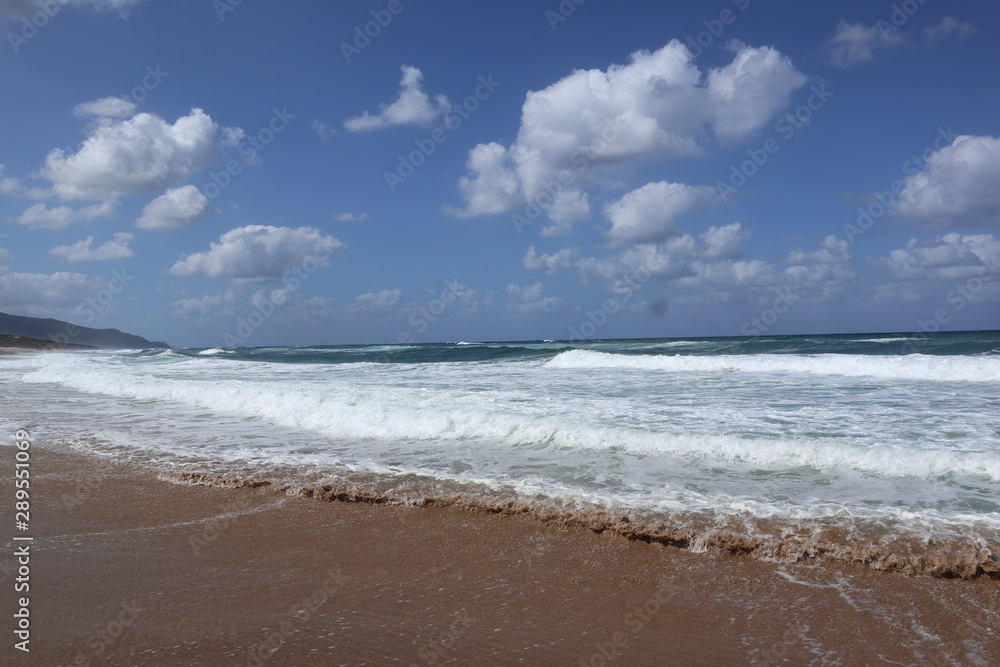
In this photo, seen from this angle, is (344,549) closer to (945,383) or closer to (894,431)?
(894,431)

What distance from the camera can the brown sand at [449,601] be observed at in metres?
2.52

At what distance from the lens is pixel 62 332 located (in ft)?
400

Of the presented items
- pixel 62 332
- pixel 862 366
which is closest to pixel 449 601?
pixel 862 366

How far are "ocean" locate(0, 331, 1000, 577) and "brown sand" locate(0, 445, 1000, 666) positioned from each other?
1.15 ft

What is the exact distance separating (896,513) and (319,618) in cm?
408

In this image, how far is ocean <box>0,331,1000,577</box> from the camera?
3885 mm

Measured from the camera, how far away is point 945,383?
13031 millimetres

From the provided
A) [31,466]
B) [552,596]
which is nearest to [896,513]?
[552,596]

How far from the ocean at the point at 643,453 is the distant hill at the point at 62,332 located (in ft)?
385

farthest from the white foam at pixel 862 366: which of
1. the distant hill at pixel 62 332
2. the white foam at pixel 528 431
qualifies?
the distant hill at pixel 62 332

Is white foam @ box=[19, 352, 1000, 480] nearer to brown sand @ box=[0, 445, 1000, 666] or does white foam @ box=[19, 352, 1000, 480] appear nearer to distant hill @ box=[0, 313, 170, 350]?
brown sand @ box=[0, 445, 1000, 666]

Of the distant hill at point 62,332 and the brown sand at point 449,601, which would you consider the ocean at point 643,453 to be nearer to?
the brown sand at point 449,601

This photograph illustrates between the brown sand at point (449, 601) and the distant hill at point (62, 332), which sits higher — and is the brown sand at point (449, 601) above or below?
below

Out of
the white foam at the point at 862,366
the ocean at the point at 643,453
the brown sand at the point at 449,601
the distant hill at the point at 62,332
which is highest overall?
the distant hill at the point at 62,332
